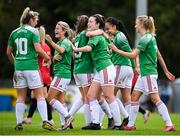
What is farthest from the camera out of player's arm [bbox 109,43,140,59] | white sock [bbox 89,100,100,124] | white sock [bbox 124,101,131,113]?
white sock [bbox 124,101,131,113]

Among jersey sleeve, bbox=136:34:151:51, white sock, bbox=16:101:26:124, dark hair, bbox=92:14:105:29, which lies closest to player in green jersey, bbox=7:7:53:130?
white sock, bbox=16:101:26:124

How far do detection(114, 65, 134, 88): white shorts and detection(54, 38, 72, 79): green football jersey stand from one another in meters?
1.00

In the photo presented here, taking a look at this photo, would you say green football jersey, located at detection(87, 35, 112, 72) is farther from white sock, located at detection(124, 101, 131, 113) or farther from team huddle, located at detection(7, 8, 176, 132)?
white sock, located at detection(124, 101, 131, 113)

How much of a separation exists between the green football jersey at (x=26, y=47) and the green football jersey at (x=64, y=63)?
89 cm

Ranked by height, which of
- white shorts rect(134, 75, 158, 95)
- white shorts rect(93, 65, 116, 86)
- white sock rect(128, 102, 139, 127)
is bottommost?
white sock rect(128, 102, 139, 127)

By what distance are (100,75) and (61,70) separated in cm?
98

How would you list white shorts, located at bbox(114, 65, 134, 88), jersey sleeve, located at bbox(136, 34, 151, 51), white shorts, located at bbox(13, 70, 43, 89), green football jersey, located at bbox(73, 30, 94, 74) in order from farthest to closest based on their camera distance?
white shorts, located at bbox(114, 65, 134, 88) < green football jersey, located at bbox(73, 30, 94, 74) < jersey sleeve, located at bbox(136, 34, 151, 51) < white shorts, located at bbox(13, 70, 43, 89)

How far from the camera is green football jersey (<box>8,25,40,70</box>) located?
17312 millimetres

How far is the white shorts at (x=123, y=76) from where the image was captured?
1850cm

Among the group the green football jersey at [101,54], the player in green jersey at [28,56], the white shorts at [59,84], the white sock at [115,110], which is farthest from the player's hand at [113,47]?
the white shorts at [59,84]

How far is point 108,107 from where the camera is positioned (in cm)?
1859

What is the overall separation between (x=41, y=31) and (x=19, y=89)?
1800 millimetres

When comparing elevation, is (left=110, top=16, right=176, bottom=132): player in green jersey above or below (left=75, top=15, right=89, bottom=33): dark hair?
below

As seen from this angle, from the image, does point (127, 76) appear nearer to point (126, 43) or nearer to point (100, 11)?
point (126, 43)
